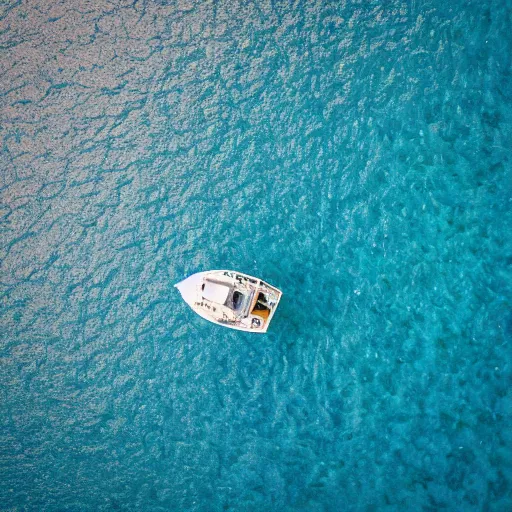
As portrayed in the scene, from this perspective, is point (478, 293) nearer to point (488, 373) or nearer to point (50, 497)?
point (488, 373)

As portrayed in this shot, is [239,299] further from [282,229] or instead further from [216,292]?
[282,229]

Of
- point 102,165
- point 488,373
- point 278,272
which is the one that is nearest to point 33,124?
point 102,165

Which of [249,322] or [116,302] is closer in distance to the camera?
[249,322]

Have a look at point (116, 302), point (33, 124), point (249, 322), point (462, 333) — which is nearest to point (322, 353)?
point (249, 322)

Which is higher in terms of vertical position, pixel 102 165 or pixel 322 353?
pixel 102 165

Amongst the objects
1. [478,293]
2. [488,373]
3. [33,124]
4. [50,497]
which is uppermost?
[33,124]
